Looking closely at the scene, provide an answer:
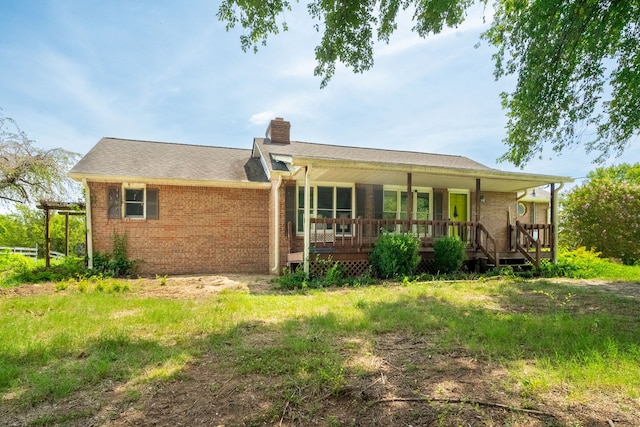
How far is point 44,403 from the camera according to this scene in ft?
9.05

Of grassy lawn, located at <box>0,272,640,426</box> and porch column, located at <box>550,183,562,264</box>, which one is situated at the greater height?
porch column, located at <box>550,183,562,264</box>

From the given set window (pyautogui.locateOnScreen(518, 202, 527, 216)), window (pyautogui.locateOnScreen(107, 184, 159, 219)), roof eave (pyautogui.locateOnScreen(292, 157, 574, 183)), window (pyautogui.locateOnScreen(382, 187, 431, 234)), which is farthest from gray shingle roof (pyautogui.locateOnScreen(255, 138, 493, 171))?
window (pyautogui.locateOnScreen(107, 184, 159, 219))

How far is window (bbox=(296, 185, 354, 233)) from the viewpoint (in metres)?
12.3

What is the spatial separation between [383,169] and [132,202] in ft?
26.4

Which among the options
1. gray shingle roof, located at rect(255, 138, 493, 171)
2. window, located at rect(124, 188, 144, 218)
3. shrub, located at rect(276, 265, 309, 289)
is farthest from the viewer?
gray shingle roof, located at rect(255, 138, 493, 171)

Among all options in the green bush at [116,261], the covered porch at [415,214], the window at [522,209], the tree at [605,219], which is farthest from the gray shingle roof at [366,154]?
the green bush at [116,261]

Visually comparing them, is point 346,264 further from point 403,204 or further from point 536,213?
point 536,213

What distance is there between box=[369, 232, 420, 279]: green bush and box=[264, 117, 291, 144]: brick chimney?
7214 mm

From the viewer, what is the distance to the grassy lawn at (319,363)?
101 inches

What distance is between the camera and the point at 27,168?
16.3 m

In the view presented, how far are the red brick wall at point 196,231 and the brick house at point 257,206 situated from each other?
0.11 ft

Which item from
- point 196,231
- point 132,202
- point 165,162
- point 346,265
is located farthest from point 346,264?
Answer: point 165,162

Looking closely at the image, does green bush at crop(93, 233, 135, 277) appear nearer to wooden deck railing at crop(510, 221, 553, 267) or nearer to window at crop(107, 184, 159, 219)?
window at crop(107, 184, 159, 219)

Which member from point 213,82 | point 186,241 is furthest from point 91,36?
point 186,241
